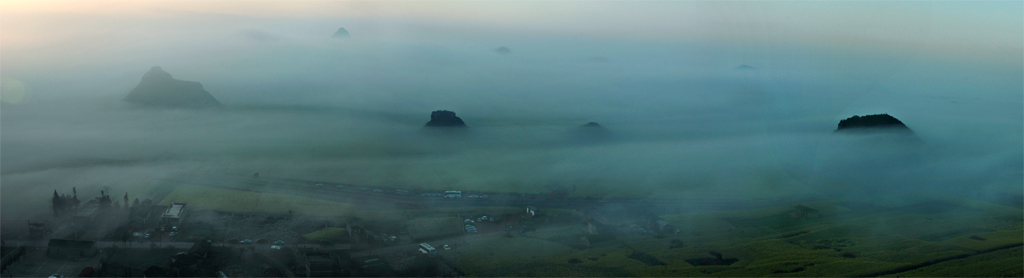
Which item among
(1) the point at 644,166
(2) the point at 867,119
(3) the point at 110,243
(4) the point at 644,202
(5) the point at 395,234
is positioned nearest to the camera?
(3) the point at 110,243

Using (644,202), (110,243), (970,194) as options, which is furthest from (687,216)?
(110,243)

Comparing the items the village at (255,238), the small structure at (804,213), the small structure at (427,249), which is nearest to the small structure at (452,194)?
the village at (255,238)

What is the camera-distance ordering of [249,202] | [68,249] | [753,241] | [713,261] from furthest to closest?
[249,202] < [753,241] < [713,261] < [68,249]

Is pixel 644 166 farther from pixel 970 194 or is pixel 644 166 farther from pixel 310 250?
pixel 310 250

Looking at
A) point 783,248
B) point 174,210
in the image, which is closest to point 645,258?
point 783,248

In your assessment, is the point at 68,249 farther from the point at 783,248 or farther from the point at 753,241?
the point at 783,248
